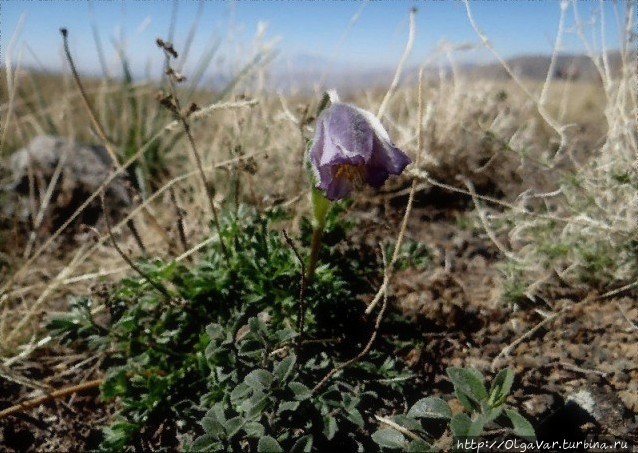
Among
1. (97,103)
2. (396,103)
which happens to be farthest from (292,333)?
(396,103)

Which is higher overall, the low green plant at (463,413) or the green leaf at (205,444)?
the low green plant at (463,413)

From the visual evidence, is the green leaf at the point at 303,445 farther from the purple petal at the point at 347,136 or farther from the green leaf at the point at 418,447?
the purple petal at the point at 347,136

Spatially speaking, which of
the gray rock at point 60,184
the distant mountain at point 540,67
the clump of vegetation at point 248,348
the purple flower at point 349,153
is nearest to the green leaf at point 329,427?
the clump of vegetation at point 248,348

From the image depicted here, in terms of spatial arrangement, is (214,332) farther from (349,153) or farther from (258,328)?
(349,153)

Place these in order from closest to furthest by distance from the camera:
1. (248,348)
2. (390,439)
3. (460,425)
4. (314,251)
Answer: (460,425)
(390,439)
(248,348)
(314,251)

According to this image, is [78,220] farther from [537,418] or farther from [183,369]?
[537,418]

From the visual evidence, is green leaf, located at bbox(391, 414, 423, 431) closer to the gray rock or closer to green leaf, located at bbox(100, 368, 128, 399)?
green leaf, located at bbox(100, 368, 128, 399)

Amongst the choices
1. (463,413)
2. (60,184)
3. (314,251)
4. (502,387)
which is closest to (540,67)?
(60,184)

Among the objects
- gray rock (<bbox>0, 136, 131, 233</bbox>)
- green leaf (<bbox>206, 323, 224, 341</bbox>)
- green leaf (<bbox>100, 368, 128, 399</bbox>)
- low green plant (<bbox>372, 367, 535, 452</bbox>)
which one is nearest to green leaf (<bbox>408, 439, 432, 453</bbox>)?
low green plant (<bbox>372, 367, 535, 452</bbox>)
